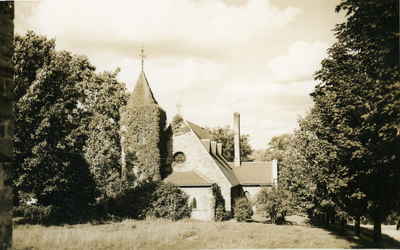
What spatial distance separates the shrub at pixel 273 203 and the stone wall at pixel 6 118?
22.6 m

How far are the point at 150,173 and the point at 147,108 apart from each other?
221 inches

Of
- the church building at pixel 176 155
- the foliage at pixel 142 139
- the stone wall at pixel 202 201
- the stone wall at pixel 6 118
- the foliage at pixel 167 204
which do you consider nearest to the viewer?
the stone wall at pixel 6 118

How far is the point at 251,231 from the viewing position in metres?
20.3

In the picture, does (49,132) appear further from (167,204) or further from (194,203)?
(194,203)

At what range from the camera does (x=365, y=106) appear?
38.9 ft

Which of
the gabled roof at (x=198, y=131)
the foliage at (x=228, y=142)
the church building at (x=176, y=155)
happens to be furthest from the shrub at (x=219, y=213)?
the foliage at (x=228, y=142)

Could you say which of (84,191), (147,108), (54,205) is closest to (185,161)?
(147,108)

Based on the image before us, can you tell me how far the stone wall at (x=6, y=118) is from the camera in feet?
15.4

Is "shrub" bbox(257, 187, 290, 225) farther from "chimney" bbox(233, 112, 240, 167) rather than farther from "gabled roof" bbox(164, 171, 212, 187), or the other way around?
"chimney" bbox(233, 112, 240, 167)

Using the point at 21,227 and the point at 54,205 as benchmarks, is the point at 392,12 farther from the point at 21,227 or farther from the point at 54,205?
the point at 54,205

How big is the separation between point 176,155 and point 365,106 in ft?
71.3

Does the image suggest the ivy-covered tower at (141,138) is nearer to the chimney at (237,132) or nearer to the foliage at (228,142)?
the chimney at (237,132)

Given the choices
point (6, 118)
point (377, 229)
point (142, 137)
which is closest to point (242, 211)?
point (142, 137)

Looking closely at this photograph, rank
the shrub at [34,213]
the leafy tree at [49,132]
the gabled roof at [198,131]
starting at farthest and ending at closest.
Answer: the gabled roof at [198,131]
the shrub at [34,213]
the leafy tree at [49,132]
